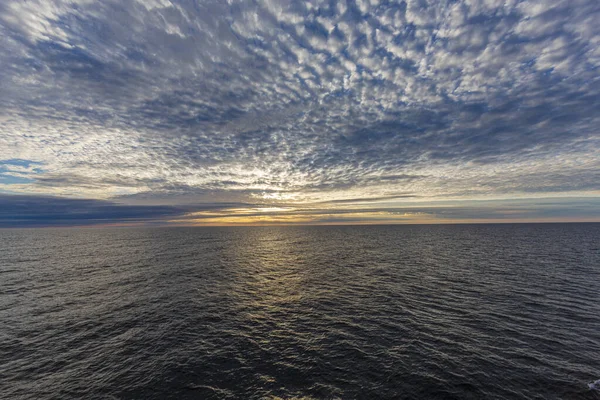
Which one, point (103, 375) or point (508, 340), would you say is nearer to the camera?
point (103, 375)

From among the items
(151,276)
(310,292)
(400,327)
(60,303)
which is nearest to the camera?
(400,327)

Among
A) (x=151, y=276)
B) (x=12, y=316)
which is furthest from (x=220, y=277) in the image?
(x=12, y=316)

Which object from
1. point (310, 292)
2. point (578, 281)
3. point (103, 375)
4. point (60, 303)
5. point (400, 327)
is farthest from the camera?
point (578, 281)

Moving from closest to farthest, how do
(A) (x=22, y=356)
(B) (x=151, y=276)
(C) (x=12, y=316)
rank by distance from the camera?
(A) (x=22, y=356)
(C) (x=12, y=316)
(B) (x=151, y=276)

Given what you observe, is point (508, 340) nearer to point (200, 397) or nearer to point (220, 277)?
point (200, 397)

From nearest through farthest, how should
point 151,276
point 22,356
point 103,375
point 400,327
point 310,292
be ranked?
point 103,375, point 22,356, point 400,327, point 310,292, point 151,276

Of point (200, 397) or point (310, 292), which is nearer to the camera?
point (200, 397)

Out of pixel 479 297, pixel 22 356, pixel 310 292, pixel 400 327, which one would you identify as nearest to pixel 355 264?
pixel 310 292

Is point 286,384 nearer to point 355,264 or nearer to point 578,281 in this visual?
point 355,264

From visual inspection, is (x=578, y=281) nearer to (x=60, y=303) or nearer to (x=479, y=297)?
(x=479, y=297)
